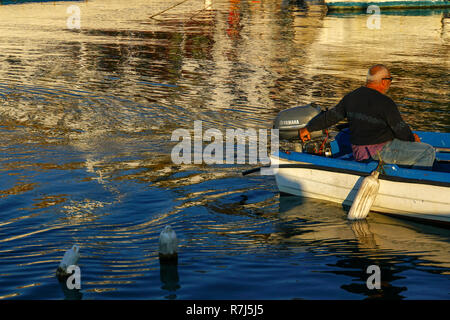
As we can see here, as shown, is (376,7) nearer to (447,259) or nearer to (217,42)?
Result: (217,42)

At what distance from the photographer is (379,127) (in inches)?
357

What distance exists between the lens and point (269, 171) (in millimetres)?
10250

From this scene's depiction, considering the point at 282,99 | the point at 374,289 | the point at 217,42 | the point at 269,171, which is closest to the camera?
the point at 374,289

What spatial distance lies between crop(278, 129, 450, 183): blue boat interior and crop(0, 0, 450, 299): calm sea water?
2.32 feet

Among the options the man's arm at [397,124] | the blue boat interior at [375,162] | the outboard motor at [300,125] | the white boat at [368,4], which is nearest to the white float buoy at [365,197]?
the blue boat interior at [375,162]

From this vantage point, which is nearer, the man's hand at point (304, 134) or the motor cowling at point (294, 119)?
the man's hand at point (304, 134)

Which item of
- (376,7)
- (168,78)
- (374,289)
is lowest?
(374,289)

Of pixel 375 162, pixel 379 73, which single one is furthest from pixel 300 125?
pixel 379 73

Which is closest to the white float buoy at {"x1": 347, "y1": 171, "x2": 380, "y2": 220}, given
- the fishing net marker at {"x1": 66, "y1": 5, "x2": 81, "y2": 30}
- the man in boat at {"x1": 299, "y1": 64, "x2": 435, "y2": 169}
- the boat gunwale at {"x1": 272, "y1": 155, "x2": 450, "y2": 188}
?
the boat gunwale at {"x1": 272, "y1": 155, "x2": 450, "y2": 188}

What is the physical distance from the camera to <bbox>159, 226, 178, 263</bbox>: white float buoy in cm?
729

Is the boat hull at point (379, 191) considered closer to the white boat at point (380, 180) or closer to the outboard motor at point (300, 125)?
the white boat at point (380, 180)

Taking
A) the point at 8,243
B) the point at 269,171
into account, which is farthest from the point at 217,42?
the point at 8,243

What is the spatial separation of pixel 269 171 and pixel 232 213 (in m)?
1.13

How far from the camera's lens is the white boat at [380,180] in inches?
341
